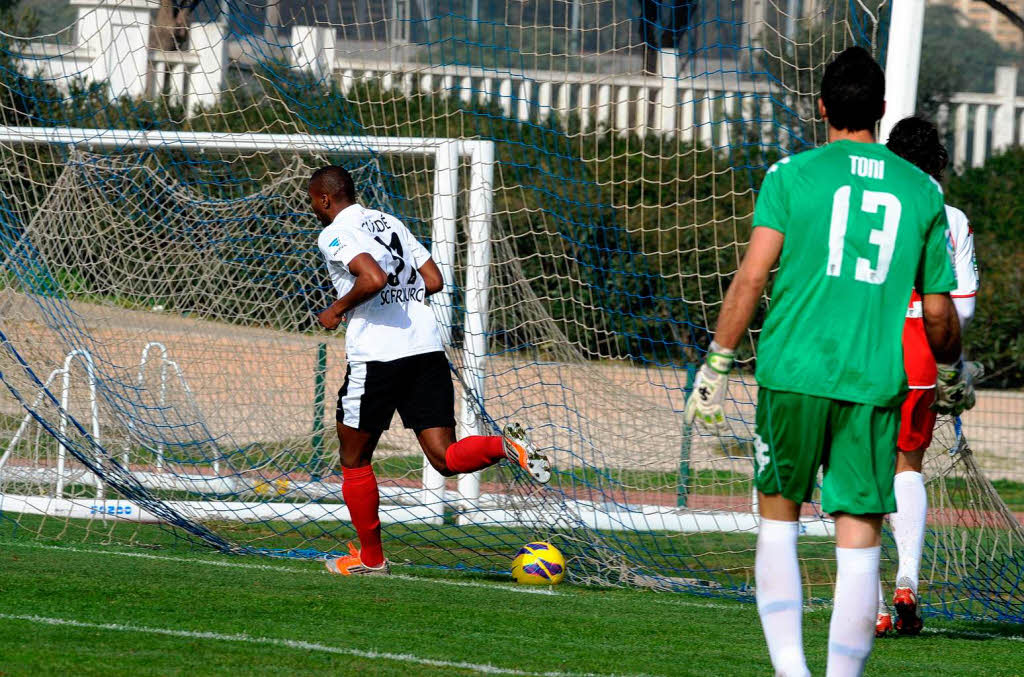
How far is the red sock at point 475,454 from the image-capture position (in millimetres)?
6172

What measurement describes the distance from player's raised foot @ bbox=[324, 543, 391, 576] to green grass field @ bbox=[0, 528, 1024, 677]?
0.09 metres

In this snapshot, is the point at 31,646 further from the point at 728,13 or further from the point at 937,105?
the point at 937,105

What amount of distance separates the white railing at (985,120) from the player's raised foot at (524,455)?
21189 millimetres

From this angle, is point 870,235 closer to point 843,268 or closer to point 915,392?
point 843,268

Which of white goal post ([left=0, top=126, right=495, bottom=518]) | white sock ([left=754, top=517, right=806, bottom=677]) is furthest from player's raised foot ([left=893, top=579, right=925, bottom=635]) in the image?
white goal post ([left=0, top=126, right=495, bottom=518])

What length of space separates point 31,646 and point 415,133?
1031 cm

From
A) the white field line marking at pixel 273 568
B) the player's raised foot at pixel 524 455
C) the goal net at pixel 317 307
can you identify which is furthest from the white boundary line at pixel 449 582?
the player's raised foot at pixel 524 455

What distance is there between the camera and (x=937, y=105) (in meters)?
27.5

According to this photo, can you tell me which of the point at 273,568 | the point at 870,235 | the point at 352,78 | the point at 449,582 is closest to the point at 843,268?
the point at 870,235

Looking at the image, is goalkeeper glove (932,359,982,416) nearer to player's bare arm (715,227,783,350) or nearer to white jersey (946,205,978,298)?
white jersey (946,205,978,298)

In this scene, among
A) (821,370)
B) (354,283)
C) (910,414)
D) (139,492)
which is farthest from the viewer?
(139,492)

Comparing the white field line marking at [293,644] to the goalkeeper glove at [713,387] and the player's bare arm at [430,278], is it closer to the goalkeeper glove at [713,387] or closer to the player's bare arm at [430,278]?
the goalkeeper glove at [713,387]

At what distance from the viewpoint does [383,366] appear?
6164 millimetres

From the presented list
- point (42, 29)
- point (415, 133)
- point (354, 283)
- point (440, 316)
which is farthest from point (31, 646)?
point (42, 29)
